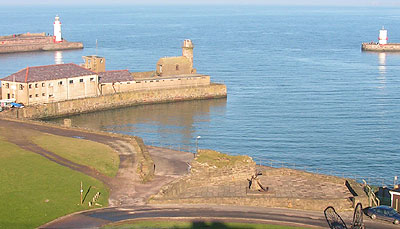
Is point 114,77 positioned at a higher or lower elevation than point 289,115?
higher

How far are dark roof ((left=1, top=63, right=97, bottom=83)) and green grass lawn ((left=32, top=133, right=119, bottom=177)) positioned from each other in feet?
98.9

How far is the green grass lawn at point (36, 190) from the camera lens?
44531mm

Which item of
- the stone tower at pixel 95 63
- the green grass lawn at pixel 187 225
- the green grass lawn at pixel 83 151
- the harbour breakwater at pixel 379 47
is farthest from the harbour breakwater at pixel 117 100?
the harbour breakwater at pixel 379 47

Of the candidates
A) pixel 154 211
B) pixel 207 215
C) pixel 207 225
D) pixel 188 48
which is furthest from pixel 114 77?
pixel 207 225

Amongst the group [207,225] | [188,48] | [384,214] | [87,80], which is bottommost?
[207,225]

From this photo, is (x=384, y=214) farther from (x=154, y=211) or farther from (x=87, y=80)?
(x=87, y=80)

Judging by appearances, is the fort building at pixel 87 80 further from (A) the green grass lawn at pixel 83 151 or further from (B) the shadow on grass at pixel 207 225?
(B) the shadow on grass at pixel 207 225

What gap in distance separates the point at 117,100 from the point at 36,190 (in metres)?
56.6

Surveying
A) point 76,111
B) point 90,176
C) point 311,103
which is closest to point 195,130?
point 76,111

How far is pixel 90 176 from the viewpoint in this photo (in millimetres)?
52906

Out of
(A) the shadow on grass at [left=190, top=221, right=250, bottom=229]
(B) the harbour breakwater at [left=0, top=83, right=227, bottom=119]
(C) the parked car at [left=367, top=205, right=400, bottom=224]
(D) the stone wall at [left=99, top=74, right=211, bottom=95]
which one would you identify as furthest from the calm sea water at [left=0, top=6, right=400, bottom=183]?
(A) the shadow on grass at [left=190, top=221, right=250, bottom=229]

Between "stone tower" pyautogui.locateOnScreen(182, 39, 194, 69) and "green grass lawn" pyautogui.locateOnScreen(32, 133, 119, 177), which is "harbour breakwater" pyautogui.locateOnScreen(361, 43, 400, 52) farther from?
"green grass lawn" pyautogui.locateOnScreen(32, 133, 119, 177)

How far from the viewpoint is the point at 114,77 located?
106 meters

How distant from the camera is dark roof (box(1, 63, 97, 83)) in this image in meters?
94.1
